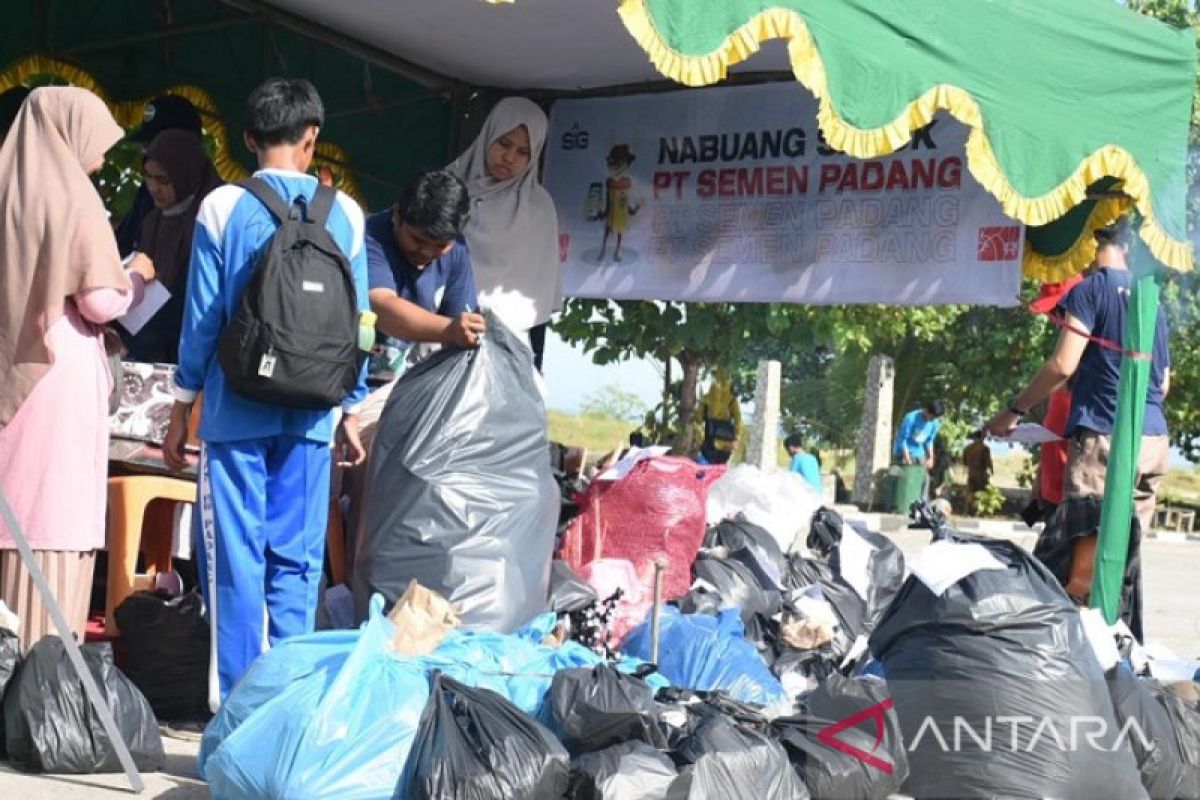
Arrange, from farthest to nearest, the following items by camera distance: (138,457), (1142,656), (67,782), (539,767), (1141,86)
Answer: (1141,86)
(1142,656)
(138,457)
(67,782)
(539,767)

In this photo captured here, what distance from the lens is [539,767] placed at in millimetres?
4082

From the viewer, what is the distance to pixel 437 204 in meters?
5.53

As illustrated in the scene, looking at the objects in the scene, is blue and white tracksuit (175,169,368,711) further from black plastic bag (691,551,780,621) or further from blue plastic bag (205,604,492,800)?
black plastic bag (691,551,780,621)

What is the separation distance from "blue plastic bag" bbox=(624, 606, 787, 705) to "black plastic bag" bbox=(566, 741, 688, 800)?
120 centimetres

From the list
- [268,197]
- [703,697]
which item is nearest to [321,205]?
[268,197]

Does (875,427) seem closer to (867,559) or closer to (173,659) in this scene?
(867,559)

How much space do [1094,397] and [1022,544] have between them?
5798 mm

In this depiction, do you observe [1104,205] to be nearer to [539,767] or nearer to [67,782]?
[539,767]

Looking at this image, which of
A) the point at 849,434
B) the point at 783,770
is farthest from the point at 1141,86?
the point at 849,434

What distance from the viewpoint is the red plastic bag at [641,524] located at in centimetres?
659

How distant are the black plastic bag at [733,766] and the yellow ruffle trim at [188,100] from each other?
419cm

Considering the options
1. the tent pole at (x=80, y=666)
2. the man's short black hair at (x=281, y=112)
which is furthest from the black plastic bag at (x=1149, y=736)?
the man's short black hair at (x=281, y=112)

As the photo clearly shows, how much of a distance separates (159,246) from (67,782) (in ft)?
7.38

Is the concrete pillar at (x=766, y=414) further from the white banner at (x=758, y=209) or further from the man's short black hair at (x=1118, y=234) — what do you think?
the man's short black hair at (x=1118, y=234)
